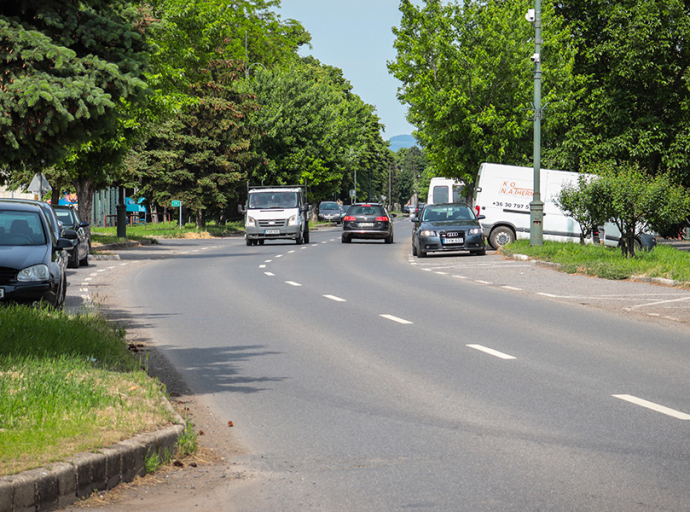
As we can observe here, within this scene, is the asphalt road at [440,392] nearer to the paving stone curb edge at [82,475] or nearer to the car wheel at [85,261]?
the paving stone curb edge at [82,475]

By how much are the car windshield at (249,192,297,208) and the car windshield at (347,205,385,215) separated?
2.44 meters

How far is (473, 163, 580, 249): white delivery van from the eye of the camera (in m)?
32.1

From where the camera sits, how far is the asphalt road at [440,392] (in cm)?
515

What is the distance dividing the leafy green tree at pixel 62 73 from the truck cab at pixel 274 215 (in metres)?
30.0

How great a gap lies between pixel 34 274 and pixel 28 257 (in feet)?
1.12

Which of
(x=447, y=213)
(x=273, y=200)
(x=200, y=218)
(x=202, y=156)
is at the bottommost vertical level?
(x=200, y=218)

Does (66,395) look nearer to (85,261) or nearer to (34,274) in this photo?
(34,274)

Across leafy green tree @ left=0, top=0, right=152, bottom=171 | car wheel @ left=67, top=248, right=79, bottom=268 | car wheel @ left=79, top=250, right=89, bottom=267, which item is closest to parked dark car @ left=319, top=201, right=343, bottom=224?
car wheel @ left=79, top=250, right=89, bottom=267

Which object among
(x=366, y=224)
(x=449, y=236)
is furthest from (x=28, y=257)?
(x=366, y=224)

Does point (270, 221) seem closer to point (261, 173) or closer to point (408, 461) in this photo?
point (261, 173)

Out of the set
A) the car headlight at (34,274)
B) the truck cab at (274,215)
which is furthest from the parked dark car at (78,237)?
the truck cab at (274,215)

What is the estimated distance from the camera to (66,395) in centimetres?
650

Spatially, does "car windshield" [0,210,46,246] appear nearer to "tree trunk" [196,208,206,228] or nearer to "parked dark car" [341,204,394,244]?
"parked dark car" [341,204,394,244]

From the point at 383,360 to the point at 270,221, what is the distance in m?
29.7
